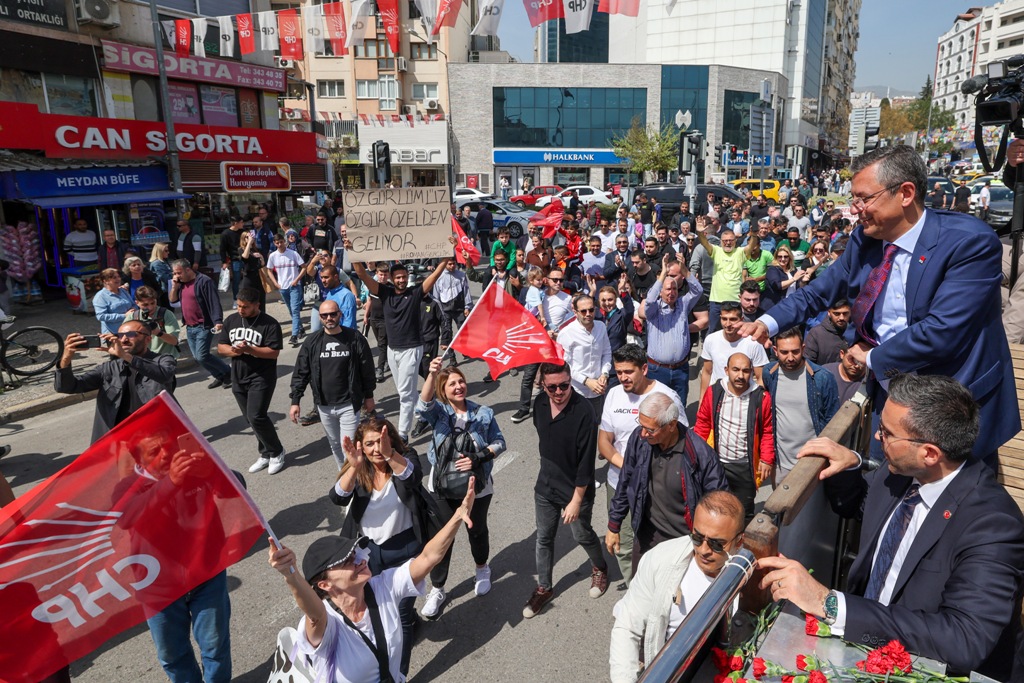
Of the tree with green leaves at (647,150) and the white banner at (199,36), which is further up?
the white banner at (199,36)

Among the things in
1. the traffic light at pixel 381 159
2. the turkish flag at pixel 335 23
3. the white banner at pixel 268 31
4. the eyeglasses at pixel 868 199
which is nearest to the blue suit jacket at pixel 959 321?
the eyeglasses at pixel 868 199

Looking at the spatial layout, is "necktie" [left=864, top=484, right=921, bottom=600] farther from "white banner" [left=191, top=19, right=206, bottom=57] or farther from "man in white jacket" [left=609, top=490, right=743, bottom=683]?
"white banner" [left=191, top=19, right=206, bottom=57]

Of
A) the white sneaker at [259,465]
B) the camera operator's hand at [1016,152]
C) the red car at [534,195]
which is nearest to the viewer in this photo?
the camera operator's hand at [1016,152]

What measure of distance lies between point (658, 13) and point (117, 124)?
5559 centimetres

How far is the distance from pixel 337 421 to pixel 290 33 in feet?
50.2

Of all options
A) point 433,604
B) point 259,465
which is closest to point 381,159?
point 259,465

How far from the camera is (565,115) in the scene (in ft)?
168

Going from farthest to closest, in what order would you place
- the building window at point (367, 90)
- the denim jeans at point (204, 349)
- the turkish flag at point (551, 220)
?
the building window at point (367, 90) < the turkish flag at point (551, 220) < the denim jeans at point (204, 349)

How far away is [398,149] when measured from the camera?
45.7m

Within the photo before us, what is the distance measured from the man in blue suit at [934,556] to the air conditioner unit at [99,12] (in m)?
20.6

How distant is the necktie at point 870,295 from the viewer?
2783mm

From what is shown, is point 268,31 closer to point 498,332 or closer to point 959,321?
point 498,332

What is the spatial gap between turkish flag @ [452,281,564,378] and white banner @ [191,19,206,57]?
16.9 m

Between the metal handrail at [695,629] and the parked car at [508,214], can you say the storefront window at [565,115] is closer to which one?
the parked car at [508,214]
